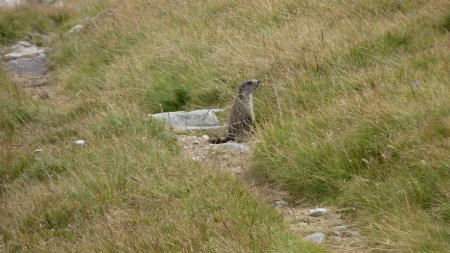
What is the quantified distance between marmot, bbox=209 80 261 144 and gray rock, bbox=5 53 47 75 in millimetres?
6352

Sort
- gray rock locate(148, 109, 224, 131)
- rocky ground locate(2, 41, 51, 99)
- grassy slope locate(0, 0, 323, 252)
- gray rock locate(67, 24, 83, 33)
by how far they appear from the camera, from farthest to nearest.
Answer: gray rock locate(67, 24, 83, 33)
rocky ground locate(2, 41, 51, 99)
gray rock locate(148, 109, 224, 131)
grassy slope locate(0, 0, 323, 252)

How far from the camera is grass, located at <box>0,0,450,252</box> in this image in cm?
515

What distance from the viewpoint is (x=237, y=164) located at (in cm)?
686

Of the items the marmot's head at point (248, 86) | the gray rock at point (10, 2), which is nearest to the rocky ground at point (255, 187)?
the marmot's head at point (248, 86)

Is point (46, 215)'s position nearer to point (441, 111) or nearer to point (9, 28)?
point (441, 111)

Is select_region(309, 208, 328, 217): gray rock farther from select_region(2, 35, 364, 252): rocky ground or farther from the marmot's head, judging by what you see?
the marmot's head

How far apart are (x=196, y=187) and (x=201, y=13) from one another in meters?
6.33

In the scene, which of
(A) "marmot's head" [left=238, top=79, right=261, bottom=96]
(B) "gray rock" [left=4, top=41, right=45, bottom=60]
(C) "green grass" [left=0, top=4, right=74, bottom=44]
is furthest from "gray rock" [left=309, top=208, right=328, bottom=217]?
(C) "green grass" [left=0, top=4, right=74, bottom=44]

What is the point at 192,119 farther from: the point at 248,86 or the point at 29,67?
the point at 29,67

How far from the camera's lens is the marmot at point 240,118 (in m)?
7.57

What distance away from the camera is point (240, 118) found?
7.62 metres

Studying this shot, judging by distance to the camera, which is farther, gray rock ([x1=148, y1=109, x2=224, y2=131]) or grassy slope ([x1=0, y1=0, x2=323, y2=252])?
gray rock ([x1=148, y1=109, x2=224, y2=131])

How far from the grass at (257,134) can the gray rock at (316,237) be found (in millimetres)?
248

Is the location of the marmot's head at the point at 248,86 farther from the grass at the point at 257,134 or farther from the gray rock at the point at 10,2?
the gray rock at the point at 10,2
